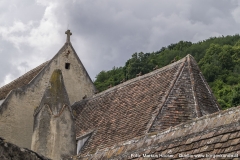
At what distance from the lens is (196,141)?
792 cm

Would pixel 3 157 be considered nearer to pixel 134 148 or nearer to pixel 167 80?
pixel 134 148

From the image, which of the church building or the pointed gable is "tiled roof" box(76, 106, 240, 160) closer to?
the church building

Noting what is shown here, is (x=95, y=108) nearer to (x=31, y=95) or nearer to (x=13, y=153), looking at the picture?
(x=31, y=95)

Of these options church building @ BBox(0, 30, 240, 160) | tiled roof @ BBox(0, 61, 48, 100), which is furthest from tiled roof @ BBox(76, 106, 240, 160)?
tiled roof @ BBox(0, 61, 48, 100)

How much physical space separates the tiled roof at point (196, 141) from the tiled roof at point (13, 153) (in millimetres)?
2947

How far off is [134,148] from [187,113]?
26.1 feet

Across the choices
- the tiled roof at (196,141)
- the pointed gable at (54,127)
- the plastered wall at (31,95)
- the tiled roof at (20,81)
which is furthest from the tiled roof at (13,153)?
the tiled roof at (20,81)

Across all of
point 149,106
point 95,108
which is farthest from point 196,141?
point 95,108

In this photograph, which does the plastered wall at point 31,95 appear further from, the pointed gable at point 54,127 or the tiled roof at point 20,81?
the pointed gable at point 54,127

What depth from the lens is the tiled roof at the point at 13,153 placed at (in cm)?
535

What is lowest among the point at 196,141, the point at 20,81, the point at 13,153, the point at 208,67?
the point at 196,141

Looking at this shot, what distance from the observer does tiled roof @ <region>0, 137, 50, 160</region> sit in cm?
535

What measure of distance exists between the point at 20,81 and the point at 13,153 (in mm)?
20269

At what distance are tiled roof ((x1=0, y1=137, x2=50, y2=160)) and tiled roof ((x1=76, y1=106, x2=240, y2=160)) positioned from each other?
116 inches
